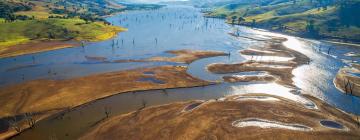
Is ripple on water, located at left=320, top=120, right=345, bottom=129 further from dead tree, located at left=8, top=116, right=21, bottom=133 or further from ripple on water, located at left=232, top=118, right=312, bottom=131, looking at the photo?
dead tree, located at left=8, top=116, right=21, bottom=133

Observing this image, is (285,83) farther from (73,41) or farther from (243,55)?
(73,41)

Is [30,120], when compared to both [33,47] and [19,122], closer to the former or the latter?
[19,122]

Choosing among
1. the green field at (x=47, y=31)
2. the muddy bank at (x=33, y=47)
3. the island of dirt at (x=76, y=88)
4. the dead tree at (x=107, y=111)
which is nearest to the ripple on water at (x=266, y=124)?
the island of dirt at (x=76, y=88)

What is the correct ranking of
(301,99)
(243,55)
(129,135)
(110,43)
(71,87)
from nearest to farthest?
(129,135) → (301,99) → (71,87) → (243,55) → (110,43)

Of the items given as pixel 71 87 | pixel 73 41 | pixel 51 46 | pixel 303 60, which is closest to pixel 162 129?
pixel 71 87

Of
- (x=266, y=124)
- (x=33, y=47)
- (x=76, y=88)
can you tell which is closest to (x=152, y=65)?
(x=76, y=88)

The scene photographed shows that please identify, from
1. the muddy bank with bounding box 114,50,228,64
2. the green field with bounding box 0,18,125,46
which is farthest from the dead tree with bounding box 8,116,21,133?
the green field with bounding box 0,18,125,46

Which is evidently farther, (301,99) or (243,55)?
(243,55)

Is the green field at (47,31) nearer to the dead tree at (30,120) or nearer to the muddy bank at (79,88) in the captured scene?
the muddy bank at (79,88)
